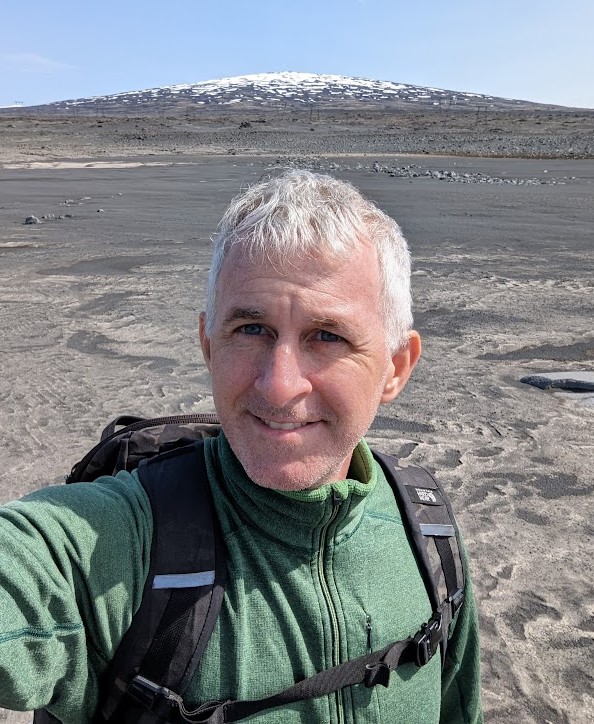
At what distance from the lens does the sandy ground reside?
287 cm

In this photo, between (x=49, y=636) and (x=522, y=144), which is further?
(x=522, y=144)

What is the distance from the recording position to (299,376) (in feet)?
4.41

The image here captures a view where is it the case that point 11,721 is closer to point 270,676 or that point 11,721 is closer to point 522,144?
point 270,676

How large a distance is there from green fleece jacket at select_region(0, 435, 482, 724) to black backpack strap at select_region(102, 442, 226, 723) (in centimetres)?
3

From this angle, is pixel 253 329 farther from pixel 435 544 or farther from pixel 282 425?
pixel 435 544

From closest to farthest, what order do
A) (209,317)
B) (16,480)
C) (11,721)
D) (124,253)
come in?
(209,317) < (11,721) < (16,480) < (124,253)

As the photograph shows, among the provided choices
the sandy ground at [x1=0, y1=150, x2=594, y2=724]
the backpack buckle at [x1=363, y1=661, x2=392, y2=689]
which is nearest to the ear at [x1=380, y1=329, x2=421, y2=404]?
the backpack buckle at [x1=363, y1=661, x2=392, y2=689]

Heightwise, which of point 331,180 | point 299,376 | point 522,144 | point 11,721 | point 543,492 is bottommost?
point 11,721

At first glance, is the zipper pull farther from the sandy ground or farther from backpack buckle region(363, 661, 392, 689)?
the sandy ground

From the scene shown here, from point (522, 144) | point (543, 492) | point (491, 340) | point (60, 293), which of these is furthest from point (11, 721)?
point (522, 144)

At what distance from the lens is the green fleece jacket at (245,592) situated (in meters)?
1.13

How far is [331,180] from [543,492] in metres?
2.74

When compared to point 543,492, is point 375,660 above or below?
above

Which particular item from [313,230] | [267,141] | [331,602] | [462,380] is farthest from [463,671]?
[267,141]
